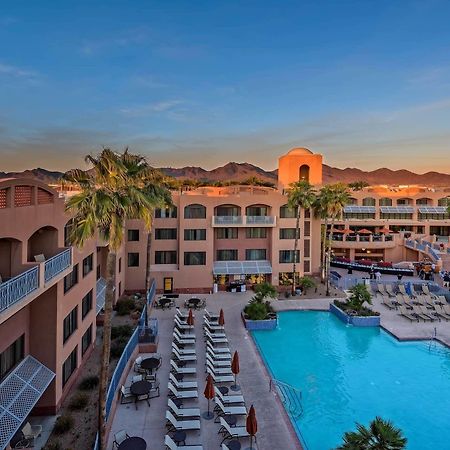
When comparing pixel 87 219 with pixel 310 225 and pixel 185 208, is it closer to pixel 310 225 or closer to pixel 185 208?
pixel 185 208

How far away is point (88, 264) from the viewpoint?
19.6 meters

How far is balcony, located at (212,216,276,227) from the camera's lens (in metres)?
35.0

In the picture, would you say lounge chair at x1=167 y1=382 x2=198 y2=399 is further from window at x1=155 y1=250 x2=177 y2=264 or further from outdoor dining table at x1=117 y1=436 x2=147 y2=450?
window at x1=155 y1=250 x2=177 y2=264

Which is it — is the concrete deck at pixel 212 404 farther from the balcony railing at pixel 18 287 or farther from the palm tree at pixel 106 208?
the balcony railing at pixel 18 287

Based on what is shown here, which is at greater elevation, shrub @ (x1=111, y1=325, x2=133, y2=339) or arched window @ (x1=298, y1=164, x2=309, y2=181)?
arched window @ (x1=298, y1=164, x2=309, y2=181)

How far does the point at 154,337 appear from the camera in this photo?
21.3 meters

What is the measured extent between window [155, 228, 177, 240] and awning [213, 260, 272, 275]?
5.21 meters

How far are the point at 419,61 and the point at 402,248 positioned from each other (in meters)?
28.9

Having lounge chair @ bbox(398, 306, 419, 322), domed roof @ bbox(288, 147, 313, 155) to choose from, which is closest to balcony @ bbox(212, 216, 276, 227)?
lounge chair @ bbox(398, 306, 419, 322)

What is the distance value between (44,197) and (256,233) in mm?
25586

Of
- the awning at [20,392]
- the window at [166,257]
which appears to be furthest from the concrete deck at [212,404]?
the window at [166,257]

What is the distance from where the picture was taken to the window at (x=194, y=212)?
34688mm

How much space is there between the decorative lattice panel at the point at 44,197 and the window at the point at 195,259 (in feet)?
69.8

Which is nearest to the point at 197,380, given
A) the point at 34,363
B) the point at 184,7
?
the point at 34,363
